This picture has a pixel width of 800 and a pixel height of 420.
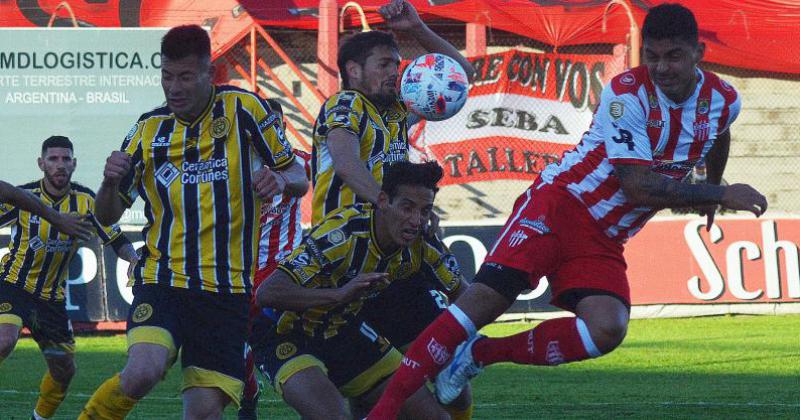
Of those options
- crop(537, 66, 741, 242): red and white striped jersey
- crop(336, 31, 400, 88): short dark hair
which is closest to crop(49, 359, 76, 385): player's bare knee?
crop(336, 31, 400, 88): short dark hair

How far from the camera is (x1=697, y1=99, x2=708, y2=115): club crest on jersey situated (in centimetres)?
650

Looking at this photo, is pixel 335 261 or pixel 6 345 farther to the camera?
pixel 6 345

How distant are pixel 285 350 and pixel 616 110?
1927 millimetres

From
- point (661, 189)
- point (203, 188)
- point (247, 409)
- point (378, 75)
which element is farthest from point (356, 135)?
point (247, 409)

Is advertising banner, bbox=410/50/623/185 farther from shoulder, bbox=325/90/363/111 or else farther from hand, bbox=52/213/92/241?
hand, bbox=52/213/92/241

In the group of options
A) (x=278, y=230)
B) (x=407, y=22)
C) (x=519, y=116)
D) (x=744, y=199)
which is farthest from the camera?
(x=519, y=116)

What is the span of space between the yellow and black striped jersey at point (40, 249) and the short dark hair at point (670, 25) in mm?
5059

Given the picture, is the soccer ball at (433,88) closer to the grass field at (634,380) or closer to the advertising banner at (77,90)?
the grass field at (634,380)

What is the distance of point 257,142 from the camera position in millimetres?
6461

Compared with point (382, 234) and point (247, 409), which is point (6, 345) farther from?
point (382, 234)

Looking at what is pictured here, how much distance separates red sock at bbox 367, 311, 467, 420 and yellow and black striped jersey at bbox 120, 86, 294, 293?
0.83 metres

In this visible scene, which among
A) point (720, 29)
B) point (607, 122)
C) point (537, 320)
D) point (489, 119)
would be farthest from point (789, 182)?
point (607, 122)

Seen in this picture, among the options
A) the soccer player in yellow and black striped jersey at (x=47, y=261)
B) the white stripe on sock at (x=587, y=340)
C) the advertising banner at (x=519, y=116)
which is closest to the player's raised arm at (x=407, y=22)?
the white stripe on sock at (x=587, y=340)

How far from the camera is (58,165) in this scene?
10352 millimetres
